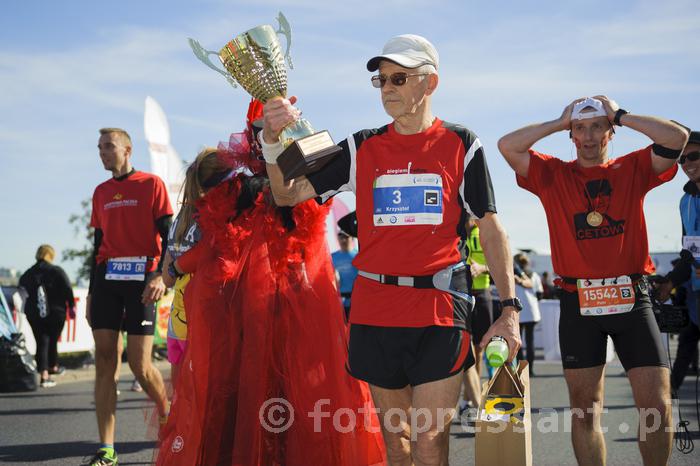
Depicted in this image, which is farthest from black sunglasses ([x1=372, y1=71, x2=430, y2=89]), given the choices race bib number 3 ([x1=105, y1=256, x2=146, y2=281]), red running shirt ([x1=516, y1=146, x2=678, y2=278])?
race bib number 3 ([x1=105, y1=256, x2=146, y2=281])

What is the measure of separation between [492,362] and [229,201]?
231 cm

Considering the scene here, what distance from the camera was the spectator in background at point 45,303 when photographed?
43.4 feet

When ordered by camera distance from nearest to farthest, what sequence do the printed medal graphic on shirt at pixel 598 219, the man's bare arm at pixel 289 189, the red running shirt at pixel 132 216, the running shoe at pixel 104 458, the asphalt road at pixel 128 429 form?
the man's bare arm at pixel 289 189 → the printed medal graphic on shirt at pixel 598 219 → the running shoe at pixel 104 458 → the red running shirt at pixel 132 216 → the asphalt road at pixel 128 429

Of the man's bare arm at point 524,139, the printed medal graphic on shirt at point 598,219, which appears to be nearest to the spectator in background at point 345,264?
the man's bare arm at point 524,139

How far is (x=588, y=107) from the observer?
16.0ft

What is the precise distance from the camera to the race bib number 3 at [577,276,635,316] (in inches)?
186

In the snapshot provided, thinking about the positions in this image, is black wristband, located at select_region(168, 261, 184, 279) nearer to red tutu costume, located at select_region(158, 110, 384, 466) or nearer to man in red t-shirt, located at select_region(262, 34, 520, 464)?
red tutu costume, located at select_region(158, 110, 384, 466)

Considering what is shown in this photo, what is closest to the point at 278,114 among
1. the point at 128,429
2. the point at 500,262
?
the point at 500,262

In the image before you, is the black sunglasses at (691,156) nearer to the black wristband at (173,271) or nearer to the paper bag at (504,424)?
the paper bag at (504,424)

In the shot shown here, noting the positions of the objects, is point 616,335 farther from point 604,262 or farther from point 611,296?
point 604,262

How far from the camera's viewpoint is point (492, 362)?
11.7 feet

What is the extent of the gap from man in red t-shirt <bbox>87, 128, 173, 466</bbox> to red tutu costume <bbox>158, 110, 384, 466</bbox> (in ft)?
4.09

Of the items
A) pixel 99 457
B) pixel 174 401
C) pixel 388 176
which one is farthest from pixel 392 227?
pixel 99 457

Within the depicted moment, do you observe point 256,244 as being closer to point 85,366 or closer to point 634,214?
point 634,214
